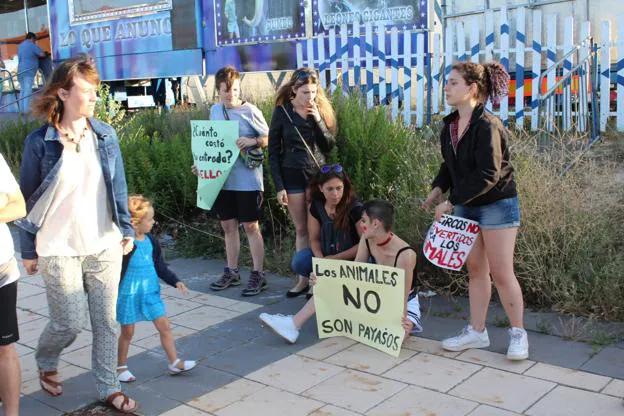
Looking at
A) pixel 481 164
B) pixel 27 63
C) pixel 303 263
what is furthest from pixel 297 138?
pixel 27 63

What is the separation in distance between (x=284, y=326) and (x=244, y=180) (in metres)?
1.55

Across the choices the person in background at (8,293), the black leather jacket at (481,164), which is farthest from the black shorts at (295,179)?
the person in background at (8,293)

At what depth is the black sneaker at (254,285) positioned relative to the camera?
5965 millimetres

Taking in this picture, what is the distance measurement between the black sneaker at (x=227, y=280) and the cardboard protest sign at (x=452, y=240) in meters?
2.33

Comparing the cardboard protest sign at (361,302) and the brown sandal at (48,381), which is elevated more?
the cardboard protest sign at (361,302)

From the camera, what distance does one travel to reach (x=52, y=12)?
19422 millimetres

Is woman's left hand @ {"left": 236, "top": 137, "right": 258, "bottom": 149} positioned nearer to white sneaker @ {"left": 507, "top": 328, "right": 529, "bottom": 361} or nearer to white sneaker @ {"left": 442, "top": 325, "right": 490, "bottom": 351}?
white sneaker @ {"left": 442, "top": 325, "right": 490, "bottom": 351}

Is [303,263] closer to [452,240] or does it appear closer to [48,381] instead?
[452,240]

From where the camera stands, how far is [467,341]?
4516 mm

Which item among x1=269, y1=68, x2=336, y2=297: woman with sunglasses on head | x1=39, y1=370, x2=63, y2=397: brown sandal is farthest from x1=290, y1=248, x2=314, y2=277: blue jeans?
x1=39, y1=370, x2=63, y2=397: brown sandal

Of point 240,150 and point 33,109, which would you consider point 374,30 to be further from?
point 33,109

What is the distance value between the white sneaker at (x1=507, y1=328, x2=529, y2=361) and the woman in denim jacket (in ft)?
7.29

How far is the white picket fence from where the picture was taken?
1043 cm

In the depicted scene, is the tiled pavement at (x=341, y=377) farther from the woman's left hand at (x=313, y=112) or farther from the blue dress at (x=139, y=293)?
the woman's left hand at (x=313, y=112)
